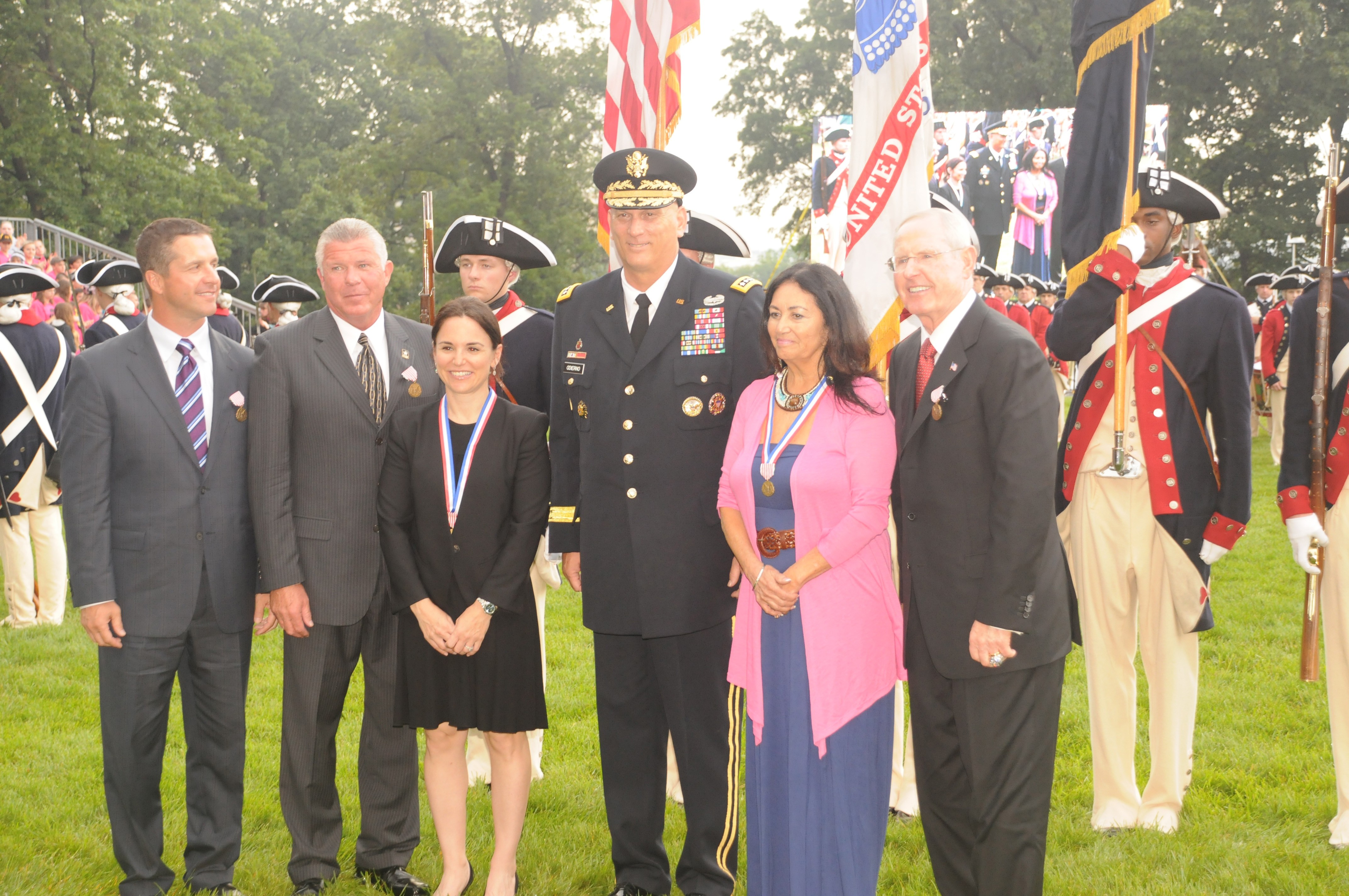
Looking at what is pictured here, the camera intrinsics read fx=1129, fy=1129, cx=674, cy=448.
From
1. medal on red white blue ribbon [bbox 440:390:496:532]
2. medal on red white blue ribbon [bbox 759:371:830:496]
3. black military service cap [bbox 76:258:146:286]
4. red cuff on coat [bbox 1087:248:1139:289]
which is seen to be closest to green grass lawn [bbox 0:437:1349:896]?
medal on red white blue ribbon [bbox 440:390:496:532]

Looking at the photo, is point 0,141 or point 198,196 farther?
point 198,196

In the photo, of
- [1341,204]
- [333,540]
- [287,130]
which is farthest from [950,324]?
[287,130]

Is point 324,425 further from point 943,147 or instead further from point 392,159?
point 392,159

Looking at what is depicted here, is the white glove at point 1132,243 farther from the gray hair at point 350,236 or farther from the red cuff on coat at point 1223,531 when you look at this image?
the gray hair at point 350,236

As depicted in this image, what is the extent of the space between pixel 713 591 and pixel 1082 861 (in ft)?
5.92

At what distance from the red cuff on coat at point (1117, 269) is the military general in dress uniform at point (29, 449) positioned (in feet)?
23.5

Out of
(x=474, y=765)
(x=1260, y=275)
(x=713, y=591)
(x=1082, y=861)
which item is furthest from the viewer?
(x=1260, y=275)

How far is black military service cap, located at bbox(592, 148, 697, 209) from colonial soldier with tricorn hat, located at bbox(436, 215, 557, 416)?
3.72 ft

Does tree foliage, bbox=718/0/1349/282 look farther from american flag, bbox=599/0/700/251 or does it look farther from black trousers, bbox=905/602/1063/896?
black trousers, bbox=905/602/1063/896

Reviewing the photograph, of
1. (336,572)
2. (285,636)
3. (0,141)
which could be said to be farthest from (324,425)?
(0,141)

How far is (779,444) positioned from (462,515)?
119 cm

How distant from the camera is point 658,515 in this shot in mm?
3973

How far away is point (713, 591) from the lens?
4016 mm

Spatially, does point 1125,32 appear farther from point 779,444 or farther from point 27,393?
point 27,393
